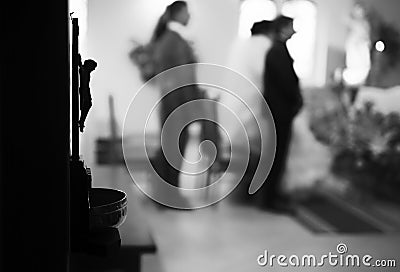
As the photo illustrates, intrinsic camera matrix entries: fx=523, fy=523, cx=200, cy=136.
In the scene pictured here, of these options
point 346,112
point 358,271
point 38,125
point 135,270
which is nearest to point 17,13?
point 38,125

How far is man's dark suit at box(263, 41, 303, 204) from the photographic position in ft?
6.36

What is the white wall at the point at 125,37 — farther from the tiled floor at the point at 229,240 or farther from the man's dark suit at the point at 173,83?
the tiled floor at the point at 229,240

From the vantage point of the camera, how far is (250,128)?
1.94 meters

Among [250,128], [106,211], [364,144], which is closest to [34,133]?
[106,211]

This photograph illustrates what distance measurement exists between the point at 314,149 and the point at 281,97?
23 centimetres

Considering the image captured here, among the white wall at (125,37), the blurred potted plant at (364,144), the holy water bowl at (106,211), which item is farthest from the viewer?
the blurred potted plant at (364,144)

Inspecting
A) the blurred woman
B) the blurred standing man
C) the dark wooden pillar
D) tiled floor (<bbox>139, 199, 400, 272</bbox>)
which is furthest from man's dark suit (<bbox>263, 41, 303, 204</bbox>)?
the dark wooden pillar

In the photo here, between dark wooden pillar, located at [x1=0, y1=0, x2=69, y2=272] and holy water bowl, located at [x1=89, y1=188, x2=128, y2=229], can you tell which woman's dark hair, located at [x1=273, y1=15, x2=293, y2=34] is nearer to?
holy water bowl, located at [x1=89, y1=188, x2=128, y2=229]

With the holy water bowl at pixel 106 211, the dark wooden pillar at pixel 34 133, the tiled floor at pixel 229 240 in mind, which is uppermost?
the dark wooden pillar at pixel 34 133

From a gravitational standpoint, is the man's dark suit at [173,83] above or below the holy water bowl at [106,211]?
above

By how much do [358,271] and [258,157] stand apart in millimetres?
575

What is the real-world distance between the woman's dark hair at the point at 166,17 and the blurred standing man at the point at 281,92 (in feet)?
1.20

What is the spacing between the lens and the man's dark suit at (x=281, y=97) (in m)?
1.94

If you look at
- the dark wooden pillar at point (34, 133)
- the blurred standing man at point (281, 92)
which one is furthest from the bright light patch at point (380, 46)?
the dark wooden pillar at point (34, 133)
